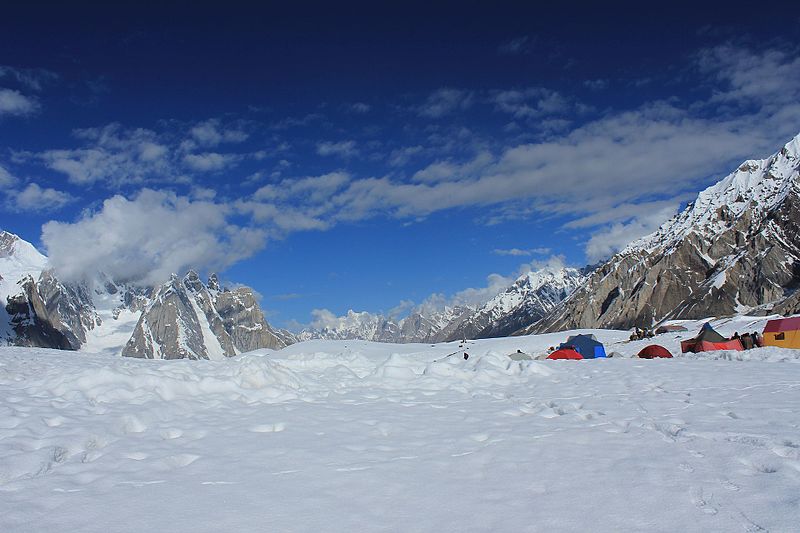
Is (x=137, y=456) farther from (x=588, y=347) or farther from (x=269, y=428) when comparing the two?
(x=588, y=347)

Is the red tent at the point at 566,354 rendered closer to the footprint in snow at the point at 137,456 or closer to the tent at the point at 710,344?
the tent at the point at 710,344

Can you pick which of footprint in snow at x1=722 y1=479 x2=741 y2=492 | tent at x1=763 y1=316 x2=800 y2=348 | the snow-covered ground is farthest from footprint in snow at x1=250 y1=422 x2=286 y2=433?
tent at x1=763 y1=316 x2=800 y2=348

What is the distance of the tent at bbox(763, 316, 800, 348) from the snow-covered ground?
22216mm

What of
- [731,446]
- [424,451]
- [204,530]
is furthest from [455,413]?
[204,530]

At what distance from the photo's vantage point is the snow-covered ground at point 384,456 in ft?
16.6

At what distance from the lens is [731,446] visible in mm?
7039

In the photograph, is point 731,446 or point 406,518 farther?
point 731,446

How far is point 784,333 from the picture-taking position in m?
31.3

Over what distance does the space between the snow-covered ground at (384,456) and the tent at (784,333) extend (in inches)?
875

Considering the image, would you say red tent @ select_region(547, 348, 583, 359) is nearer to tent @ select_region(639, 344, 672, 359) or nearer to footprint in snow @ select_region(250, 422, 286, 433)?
tent @ select_region(639, 344, 672, 359)

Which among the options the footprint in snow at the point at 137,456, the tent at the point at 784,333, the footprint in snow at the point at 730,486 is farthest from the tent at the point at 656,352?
the footprint in snow at the point at 137,456

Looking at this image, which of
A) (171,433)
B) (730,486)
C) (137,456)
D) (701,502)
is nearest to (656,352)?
(730,486)

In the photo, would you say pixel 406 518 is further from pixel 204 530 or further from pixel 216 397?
pixel 216 397

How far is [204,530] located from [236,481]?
4.37 feet
